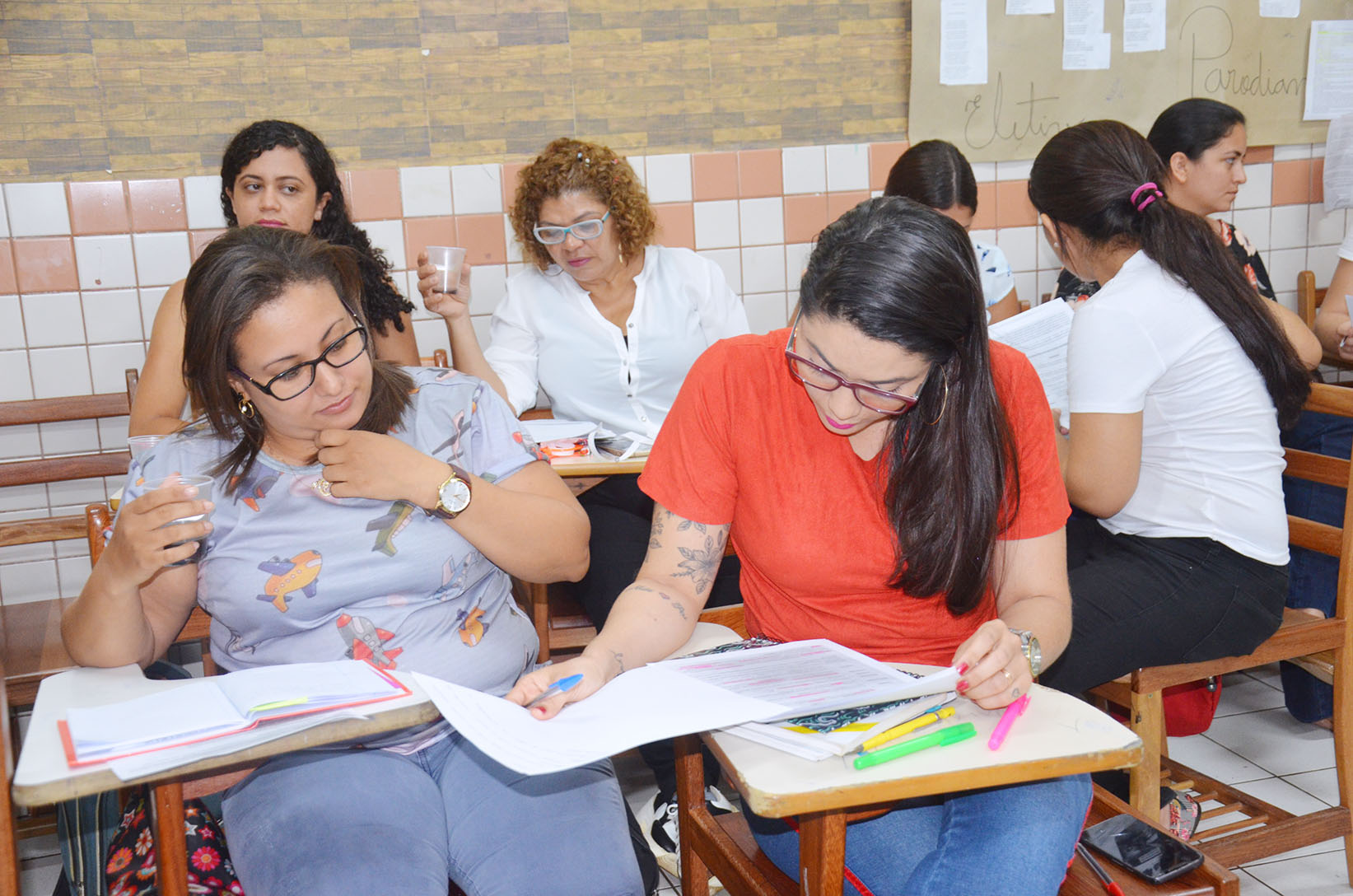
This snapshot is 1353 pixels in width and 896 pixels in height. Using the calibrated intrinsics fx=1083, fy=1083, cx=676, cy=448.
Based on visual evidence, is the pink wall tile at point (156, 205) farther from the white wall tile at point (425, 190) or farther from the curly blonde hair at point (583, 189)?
the curly blonde hair at point (583, 189)

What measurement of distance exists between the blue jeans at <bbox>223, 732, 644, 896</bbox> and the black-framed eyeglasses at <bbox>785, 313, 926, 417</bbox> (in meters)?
0.60

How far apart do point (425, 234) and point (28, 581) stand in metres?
1.52

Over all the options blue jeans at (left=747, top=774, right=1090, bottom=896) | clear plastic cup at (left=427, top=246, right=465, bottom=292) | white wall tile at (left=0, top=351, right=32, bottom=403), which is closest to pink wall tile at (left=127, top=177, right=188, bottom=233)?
white wall tile at (left=0, top=351, right=32, bottom=403)

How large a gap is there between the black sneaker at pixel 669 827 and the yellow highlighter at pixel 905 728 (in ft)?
3.72

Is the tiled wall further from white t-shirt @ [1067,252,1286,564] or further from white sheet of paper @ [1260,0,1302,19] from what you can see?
white t-shirt @ [1067,252,1286,564]

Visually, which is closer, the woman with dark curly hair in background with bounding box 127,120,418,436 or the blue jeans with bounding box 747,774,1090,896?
the blue jeans with bounding box 747,774,1090,896

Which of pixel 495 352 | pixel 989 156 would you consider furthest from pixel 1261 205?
pixel 495 352

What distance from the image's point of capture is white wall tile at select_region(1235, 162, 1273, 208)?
3809 mm

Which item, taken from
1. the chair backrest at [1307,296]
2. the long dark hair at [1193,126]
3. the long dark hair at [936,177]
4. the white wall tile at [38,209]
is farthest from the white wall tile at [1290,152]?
the white wall tile at [38,209]

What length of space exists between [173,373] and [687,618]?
1491 mm

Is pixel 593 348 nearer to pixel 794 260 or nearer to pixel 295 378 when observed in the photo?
pixel 794 260

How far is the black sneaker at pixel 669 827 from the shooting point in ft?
7.25

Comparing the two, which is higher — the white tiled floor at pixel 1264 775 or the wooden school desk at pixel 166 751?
the wooden school desk at pixel 166 751

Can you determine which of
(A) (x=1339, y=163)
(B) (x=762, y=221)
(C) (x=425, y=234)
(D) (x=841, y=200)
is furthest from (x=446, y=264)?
(A) (x=1339, y=163)
